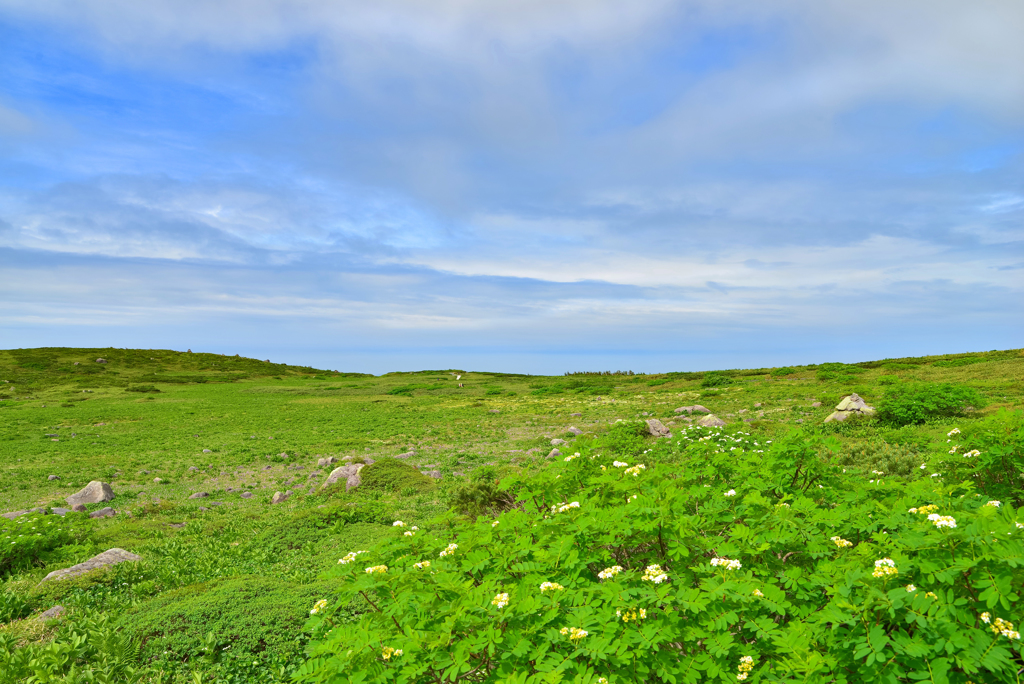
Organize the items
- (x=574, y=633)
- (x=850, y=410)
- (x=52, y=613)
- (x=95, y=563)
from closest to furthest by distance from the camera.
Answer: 1. (x=574, y=633)
2. (x=52, y=613)
3. (x=95, y=563)
4. (x=850, y=410)

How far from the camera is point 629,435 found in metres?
21.0

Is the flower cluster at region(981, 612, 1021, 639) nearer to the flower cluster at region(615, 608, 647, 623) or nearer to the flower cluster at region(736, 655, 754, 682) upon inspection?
the flower cluster at region(736, 655, 754, 682)

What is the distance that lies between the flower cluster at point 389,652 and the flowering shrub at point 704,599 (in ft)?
0.21

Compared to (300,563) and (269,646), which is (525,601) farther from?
(300,563)

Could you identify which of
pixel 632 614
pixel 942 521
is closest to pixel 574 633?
pixel 632 614

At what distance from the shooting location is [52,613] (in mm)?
8570

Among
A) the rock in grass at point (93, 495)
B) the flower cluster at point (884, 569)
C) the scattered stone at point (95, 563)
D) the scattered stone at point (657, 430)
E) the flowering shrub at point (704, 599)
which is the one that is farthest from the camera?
the scattered stone at point (657, 430)

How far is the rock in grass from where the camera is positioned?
55.7 ft

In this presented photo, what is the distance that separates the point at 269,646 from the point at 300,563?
4028mm

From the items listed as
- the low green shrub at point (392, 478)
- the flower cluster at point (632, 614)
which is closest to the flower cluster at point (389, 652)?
the flower cluster at point (632, 614)

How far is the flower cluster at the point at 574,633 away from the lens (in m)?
3.75

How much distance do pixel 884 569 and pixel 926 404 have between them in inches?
806

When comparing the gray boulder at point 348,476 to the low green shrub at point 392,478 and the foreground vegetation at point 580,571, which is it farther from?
the foreground vegetation at point 580,571

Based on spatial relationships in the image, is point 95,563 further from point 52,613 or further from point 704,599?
point 704,599
